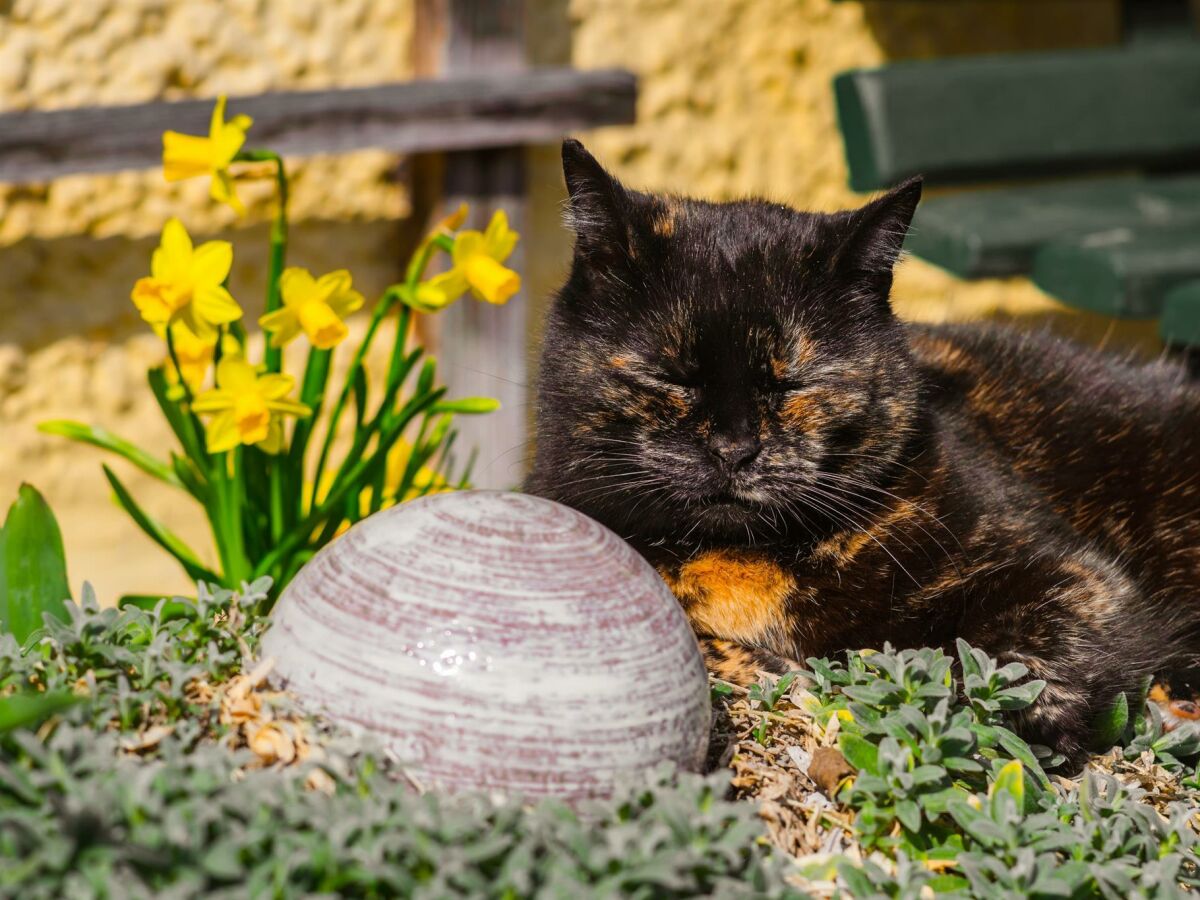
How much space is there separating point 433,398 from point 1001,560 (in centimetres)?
127

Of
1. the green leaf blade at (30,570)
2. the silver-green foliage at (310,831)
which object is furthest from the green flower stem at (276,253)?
the silver-green foliage at (310,831)

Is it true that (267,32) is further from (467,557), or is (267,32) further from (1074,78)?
(467,557)

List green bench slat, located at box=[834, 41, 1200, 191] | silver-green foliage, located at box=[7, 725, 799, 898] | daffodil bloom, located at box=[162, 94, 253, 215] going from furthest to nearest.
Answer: green bench slat, located at box=[834, 41, 1200, 191] → daffodil bloom, located at box=[162, 94, 253, 215] → silver-green foliage, located at box=[7, 725, 799, 898]

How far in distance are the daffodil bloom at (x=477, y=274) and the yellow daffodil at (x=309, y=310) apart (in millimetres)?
231

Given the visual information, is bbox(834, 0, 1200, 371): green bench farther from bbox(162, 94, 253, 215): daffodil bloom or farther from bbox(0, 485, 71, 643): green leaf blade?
bbox(0, 485, 71, 643): green leaf blade

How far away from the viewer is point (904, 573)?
2252 mm

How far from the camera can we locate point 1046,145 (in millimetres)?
4305

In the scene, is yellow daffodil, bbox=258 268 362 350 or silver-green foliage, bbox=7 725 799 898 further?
yellow daffodil, bbox=258 268 362 350

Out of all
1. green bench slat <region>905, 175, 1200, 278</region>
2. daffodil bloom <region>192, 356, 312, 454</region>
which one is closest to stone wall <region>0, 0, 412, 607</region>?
green bench slat <region>905, 175, 1200, 278</region>

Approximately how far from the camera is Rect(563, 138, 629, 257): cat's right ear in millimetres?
2211

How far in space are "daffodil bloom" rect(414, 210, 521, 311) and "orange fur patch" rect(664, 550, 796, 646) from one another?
835 mm

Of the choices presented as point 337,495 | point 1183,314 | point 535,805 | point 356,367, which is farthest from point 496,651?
point 1183,314

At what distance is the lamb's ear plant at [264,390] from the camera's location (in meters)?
2.46

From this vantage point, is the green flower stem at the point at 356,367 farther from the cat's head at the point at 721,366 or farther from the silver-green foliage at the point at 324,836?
the silver-green foliage at the point at 324,836
